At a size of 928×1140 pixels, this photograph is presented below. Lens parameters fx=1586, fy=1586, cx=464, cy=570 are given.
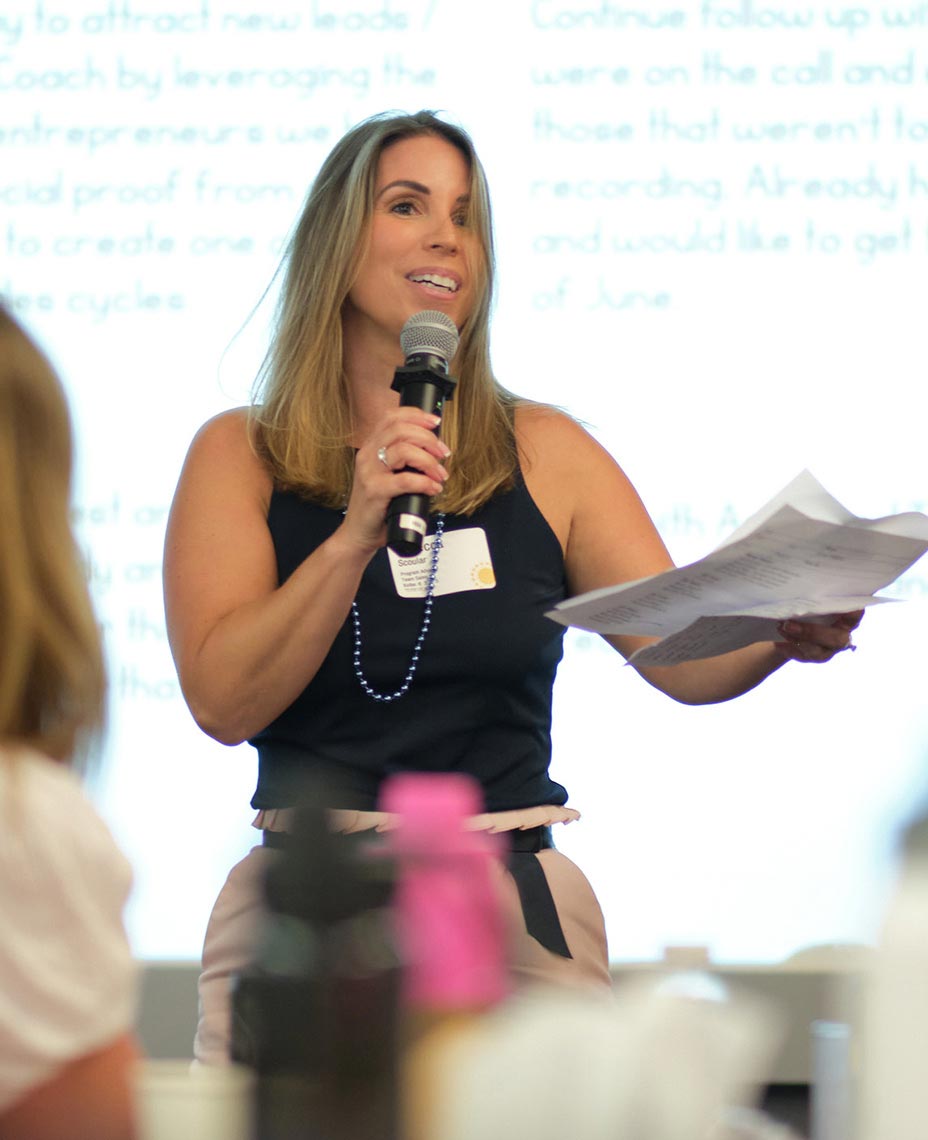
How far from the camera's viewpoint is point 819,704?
3162 mm

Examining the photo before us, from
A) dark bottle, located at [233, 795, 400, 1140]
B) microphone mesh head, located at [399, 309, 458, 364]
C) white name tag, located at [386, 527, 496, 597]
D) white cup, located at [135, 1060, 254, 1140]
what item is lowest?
white cup, located at [135, 1060, 254, 1140]

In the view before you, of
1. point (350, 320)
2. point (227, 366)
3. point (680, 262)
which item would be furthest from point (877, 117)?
point (350, 320)

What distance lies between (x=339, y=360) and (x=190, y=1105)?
1284 mm

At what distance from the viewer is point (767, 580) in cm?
145

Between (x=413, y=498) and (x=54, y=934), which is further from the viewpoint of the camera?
(x=413, y=498)

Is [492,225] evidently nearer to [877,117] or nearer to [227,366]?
[227,366]

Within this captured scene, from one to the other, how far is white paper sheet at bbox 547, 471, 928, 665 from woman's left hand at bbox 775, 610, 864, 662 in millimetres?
25

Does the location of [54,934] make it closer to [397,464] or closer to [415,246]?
[397,464]

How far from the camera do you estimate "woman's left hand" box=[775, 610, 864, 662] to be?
5.35 ft

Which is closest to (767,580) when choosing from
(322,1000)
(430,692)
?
(430,692)

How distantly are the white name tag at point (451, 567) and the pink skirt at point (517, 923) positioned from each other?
0.89ft

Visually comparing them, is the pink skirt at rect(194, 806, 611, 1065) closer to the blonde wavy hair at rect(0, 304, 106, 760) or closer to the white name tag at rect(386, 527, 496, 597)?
the white name tag at rect(386, 527, 496, 597)

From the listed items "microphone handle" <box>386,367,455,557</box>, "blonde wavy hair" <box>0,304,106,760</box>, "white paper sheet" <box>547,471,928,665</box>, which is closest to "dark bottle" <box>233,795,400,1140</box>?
"blonde wavy hair" <box>0,304,106,760</box>

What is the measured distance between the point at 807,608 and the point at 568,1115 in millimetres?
875
